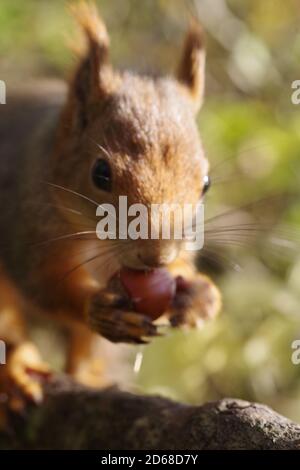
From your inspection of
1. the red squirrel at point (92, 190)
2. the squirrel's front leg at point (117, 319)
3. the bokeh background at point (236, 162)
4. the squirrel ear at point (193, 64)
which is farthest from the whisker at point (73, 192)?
the squirrel ear at point (193, 64)

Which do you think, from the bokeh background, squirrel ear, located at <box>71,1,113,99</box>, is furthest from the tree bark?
squirrel ear, located at <box>71,1,113,99</box>

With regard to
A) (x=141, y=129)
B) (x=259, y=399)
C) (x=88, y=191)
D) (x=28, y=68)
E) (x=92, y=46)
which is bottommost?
(x=259, y=399)

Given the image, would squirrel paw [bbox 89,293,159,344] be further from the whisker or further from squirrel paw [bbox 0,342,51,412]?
squirrel paw [bbox 0,342,51,412]

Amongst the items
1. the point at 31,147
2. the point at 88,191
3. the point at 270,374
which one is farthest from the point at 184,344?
the point at 88,191

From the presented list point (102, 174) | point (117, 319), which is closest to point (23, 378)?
point (117, 319)

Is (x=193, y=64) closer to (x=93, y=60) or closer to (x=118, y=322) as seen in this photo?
(x=93, y=60)

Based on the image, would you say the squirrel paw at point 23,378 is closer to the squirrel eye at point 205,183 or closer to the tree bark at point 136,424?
the tree bark at point 136,424

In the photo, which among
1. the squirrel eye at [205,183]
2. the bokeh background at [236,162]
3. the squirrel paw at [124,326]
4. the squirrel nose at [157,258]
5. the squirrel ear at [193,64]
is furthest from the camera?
the bokeh background at [236,162]
